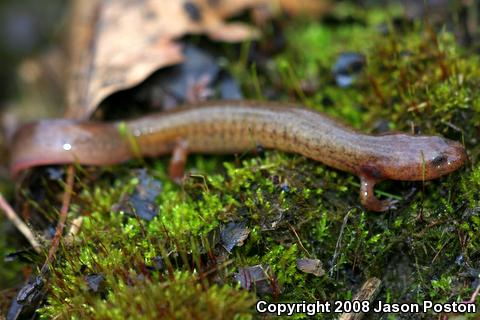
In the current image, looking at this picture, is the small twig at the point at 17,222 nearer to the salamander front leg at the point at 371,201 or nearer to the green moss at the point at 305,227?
the green moss at the point at 305,227

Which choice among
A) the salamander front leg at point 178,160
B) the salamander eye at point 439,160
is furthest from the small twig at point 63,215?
the salamander eye at point 439,160

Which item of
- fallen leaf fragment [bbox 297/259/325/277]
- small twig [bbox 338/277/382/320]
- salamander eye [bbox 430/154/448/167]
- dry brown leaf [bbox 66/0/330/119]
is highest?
dry brown leaf [bbox 66/0/330/119]

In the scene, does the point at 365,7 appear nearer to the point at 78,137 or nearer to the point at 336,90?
the point at 336,90

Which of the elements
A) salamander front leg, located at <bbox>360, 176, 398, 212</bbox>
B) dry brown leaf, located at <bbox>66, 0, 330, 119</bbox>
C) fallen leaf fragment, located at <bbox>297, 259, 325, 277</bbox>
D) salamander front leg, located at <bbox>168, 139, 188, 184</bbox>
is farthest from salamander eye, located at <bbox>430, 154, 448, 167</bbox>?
dry brown leaf, located at <bbox>66, 0, 330, 119</bbox>

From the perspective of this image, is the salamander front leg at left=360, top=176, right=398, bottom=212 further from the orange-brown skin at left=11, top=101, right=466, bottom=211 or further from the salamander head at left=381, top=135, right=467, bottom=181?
the salamander head at left=381, top=135, right=467, bottom=181

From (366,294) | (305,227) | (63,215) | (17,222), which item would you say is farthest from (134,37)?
(366,294)

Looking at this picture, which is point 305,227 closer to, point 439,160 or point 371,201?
point 371,201

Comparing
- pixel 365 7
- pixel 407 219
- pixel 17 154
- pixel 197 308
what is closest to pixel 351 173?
pixel 407 219
